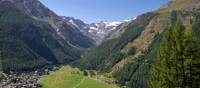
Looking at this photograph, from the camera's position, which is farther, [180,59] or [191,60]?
[180,59]

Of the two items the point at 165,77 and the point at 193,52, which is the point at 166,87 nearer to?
the point at 165,77

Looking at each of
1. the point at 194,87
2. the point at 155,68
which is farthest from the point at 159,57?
the point at 194,87

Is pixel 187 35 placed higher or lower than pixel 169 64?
higher

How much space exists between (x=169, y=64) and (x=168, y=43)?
209 centimetres

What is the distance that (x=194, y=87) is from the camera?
38094 mm

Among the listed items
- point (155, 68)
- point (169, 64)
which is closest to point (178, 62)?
point (169, 64)

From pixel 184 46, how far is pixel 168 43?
65.6 inches

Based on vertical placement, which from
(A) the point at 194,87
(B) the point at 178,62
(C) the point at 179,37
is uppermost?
(C) the point at 179,37

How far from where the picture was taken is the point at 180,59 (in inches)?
1518

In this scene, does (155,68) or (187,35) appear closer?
(187,35)

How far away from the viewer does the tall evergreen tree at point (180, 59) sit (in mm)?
38250

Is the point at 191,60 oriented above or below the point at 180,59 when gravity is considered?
below

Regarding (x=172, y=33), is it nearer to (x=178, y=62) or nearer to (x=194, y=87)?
(x=178, y=62)

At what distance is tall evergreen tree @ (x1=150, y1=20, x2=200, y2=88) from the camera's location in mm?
38250
